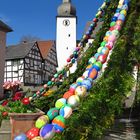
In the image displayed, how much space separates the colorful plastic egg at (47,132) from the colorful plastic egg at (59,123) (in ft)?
0.23

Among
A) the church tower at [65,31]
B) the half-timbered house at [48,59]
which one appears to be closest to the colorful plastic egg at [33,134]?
the half-timbered house at [48,59]

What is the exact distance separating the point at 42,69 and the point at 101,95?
4992 centimetres

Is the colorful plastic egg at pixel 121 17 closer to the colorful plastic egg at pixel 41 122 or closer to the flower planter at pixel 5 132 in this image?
the flower planter at pixel 5 132

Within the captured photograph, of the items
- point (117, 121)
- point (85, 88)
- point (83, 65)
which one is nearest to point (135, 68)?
point (85, 88)

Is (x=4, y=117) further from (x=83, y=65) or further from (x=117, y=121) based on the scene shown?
(x=117, y=121)

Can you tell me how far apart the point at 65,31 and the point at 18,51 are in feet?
77.6

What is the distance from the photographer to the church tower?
222 feet

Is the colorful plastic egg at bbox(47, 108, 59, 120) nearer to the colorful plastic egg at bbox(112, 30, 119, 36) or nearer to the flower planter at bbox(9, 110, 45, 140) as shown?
the flower planter at bbox(9, 110, 45, 140)

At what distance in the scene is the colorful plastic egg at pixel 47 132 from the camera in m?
3.23

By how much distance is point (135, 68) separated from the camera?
4.73 metres

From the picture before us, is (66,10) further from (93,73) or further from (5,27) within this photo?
(93,73)

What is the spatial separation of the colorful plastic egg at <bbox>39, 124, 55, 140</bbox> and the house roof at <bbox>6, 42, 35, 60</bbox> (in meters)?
43.6

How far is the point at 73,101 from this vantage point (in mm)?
3613

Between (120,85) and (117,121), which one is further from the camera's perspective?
(117,121)
